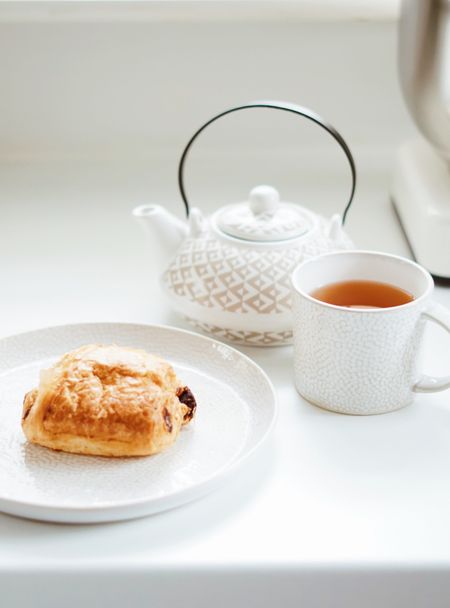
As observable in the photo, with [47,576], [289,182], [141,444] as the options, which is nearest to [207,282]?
[141,444]

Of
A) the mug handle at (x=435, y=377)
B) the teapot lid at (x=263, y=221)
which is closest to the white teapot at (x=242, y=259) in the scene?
the teapot lid at (x=263, y=221)

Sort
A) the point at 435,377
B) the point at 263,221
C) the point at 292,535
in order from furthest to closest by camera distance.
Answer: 1. the point at 263,221
2. the point at 435,377
3. the point at 292,535

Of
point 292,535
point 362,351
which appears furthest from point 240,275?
point 292,535

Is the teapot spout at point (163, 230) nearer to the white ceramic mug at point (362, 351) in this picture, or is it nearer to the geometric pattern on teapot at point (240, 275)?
the geometric pattern on teapot at point (240, 275)

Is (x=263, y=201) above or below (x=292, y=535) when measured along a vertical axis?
above

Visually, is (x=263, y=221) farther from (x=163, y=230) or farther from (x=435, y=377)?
(x=435, y=377)

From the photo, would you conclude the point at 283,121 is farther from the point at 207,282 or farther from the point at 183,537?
the point at 183,537
